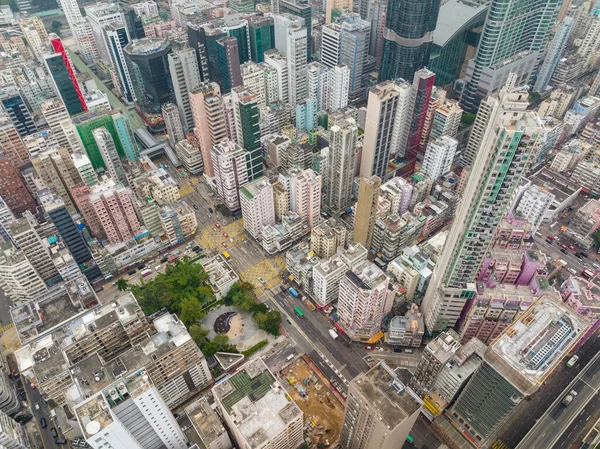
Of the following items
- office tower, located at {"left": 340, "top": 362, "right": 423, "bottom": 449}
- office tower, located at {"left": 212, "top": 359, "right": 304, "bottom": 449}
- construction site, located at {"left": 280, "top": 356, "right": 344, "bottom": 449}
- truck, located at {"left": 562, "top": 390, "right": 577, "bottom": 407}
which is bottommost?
construction site, located at {"left": 280, "top": 356, "right": 344, "bottom": 449}

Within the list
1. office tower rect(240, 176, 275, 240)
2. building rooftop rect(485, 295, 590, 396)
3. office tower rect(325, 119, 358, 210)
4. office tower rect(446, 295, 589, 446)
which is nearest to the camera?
building rooftop rect(485, 295, 590, 396)

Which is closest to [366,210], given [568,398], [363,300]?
[363,300]

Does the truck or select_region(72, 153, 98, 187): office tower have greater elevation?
select_region(72, 153, 98, 187): office tower

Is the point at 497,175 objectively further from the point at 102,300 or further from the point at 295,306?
the point at 102,300

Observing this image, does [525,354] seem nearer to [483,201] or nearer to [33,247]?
[483,201]

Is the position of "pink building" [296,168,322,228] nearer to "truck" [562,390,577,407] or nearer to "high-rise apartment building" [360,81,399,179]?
"high-rise apartment building" [360,81,399,179]

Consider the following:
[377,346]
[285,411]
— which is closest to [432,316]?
[377,346]

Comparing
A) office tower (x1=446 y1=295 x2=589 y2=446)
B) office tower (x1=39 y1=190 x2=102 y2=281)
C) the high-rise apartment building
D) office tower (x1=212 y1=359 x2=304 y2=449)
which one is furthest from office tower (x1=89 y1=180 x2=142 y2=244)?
office tower (x1=446 y1=295 x2=589 y2=446)
